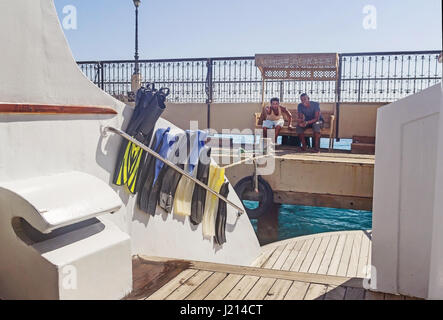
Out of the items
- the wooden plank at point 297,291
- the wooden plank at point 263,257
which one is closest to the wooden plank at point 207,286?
the wooden plank at point 297,291

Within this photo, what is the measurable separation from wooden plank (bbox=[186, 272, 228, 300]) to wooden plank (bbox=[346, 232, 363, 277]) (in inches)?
97.3

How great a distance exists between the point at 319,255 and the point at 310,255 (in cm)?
12

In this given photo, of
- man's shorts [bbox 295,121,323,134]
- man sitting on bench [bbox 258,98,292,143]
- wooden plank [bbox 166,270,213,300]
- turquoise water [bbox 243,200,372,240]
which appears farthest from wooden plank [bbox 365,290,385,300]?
turquoise water [bbox 243,200,372,240]

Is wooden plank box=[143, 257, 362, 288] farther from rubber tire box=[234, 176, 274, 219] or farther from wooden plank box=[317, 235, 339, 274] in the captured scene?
rubber tire box=[234, 176, 274, 219]

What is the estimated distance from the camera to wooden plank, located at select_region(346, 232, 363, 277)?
4.93m

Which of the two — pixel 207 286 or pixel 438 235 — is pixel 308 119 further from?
pixel 438 235

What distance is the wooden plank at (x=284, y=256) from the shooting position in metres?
5.33

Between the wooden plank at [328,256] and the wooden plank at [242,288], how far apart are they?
2.35 meters

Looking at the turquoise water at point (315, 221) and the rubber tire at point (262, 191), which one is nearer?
the rubber tire at point (262, 191)

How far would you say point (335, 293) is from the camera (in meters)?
2.62

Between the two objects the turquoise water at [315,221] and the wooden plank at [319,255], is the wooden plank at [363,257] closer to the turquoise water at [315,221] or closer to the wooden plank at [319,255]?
the wooden plank at [319,255]
